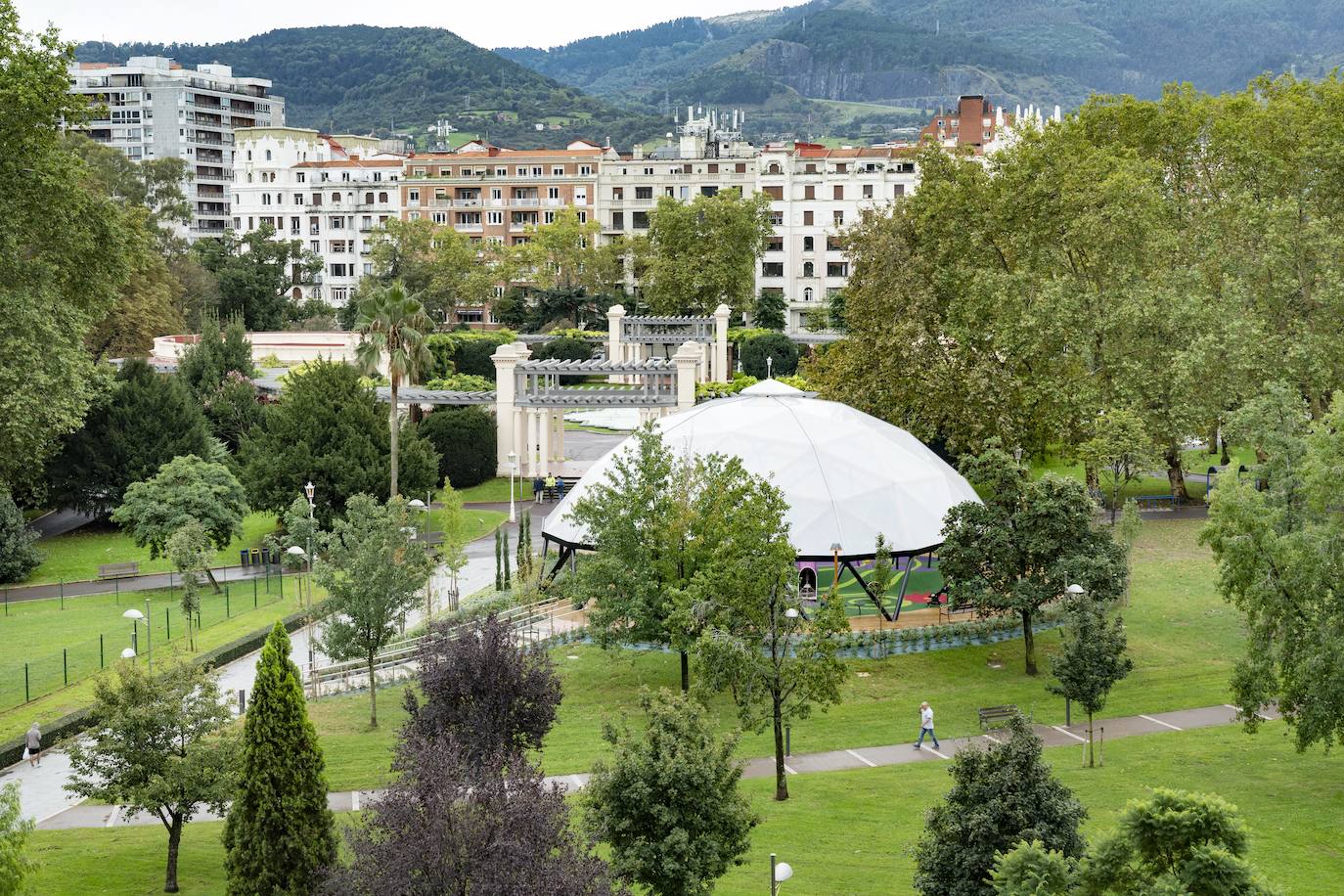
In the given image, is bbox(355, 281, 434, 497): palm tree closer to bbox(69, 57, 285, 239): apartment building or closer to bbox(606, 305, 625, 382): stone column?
bbox(606, 305, 625, 382): stone column

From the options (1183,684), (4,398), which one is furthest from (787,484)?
(4,398)

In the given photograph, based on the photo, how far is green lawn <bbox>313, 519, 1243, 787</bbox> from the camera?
121 feet

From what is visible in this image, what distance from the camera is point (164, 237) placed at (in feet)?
404

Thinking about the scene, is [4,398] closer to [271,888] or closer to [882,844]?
[271,888]

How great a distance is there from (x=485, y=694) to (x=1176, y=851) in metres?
15.2

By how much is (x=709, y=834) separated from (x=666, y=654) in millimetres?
20796

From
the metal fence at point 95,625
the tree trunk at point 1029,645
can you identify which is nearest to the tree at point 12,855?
the metal fence at point 95,625

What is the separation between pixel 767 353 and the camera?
108875 mm

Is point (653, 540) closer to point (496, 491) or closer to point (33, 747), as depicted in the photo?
point (33, 747)

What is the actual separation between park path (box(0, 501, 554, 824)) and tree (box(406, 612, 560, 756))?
408cm

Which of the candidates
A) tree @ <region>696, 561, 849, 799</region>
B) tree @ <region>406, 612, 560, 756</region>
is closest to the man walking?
tree @ <region>406, 612, 560, 756</region>

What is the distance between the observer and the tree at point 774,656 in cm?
3231

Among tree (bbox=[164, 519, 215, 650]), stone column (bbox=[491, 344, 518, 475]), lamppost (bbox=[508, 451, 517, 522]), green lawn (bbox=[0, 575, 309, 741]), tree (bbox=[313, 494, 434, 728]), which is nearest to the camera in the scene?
tree (bbox=[313, 494, 434, 728])

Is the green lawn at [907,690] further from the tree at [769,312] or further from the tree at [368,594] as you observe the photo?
the tree at [769,312]
